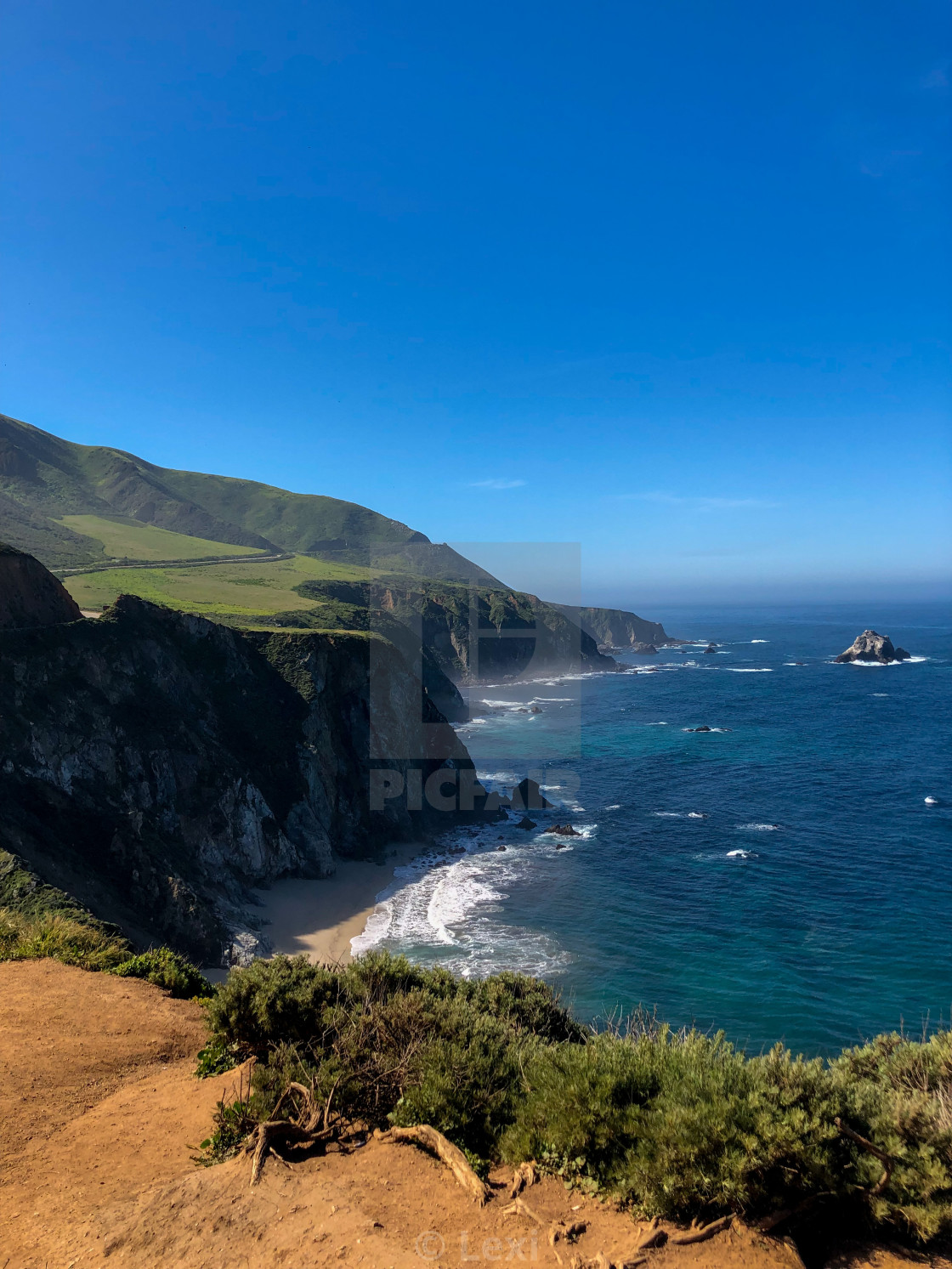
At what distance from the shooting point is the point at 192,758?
3675cm

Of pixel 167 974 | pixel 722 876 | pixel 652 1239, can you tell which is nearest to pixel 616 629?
pixel 722 876

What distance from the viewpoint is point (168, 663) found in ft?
133

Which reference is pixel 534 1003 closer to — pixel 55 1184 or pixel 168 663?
pixel 55 1184

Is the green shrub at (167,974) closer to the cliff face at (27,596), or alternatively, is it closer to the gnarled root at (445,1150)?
the gnarled root at (445,1150)

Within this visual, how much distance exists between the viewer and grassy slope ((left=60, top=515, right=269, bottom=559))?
91.0 meters

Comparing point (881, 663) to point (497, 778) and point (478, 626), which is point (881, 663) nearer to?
point (478, 626)

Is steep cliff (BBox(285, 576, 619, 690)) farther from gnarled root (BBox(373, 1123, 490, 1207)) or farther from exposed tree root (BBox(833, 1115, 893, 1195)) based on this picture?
exposed tree root (BBox(833, 1115, 893, 1195))

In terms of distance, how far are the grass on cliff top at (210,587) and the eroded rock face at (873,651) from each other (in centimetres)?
8891

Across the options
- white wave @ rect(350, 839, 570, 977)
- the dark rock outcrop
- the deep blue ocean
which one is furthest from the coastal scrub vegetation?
the dark rock outcrop

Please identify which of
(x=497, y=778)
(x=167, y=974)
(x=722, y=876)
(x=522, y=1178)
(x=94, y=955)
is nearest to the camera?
(x=522, y=1178)

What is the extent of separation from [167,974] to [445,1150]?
8.25m

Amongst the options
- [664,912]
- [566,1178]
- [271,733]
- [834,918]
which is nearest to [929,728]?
[834,918]

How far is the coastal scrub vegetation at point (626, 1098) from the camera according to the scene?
5.64m

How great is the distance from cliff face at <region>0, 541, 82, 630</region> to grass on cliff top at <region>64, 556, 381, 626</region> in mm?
12403
